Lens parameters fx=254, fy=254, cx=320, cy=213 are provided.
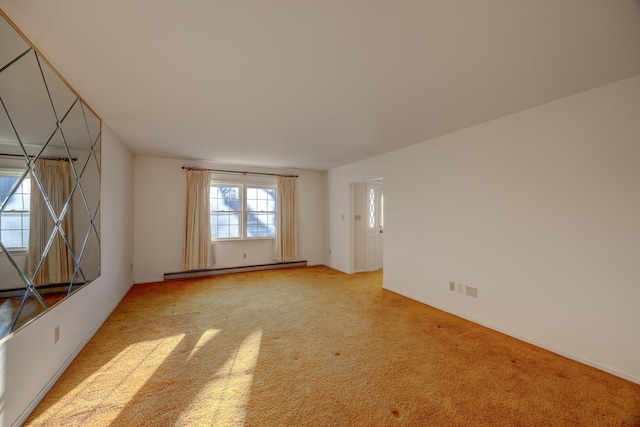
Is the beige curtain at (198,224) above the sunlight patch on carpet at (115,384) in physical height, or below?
above

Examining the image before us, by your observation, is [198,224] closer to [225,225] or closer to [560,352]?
[225,225]

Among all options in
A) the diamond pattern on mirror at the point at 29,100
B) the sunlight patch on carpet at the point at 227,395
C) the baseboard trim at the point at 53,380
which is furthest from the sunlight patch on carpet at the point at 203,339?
the diamond pattern on mirror at the point at 29,100

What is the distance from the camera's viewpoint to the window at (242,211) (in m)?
5.62

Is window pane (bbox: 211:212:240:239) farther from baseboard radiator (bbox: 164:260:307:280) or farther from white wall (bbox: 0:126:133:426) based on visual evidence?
white wall (bbox: 0:126:133:426)

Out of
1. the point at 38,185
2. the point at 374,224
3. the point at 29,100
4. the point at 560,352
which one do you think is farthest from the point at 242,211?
the point at 560,352

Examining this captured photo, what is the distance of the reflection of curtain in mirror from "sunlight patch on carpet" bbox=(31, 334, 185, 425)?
2.80ft

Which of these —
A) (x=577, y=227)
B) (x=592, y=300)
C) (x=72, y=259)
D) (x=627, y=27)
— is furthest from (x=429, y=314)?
(x=72, y=259)

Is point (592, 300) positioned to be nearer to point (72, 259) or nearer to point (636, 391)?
point (636, 391)

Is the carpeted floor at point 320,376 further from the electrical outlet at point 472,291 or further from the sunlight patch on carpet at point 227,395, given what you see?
the electrical outlet at point 472,291

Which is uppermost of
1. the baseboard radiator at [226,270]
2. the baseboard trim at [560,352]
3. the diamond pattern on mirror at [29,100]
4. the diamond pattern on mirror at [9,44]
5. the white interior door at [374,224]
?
the diamond pattern on mirror at [9,44]

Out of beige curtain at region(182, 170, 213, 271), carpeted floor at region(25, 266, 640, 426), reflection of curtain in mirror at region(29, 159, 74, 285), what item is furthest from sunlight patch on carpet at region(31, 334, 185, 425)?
beige curtain at region(182, 170, 213, 271)

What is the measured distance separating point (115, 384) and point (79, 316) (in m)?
0.89

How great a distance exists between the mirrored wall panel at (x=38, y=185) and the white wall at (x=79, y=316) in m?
0.14

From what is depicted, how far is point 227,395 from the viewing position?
1892 mm
